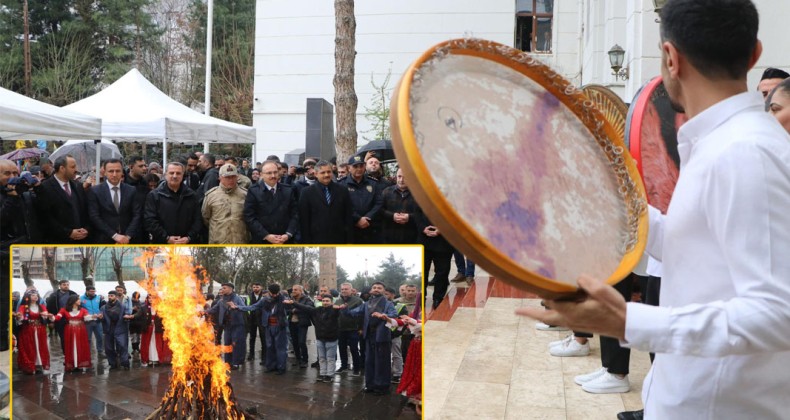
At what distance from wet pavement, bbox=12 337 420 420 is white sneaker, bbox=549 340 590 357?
3.17m

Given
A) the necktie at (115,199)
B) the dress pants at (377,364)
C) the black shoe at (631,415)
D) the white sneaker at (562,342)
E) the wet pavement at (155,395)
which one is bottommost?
the black shoe at (631,415)

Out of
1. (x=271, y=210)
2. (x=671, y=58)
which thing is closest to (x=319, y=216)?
(x=271, y=210)

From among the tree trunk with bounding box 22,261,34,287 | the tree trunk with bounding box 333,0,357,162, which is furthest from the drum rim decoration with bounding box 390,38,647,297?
the tree trunk with bounding box 333,0,357,162

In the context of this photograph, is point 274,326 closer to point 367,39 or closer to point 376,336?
point 376,336

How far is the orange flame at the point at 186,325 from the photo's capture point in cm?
290

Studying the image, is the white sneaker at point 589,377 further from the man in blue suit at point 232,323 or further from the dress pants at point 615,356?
the man in blue suit at point 232,323

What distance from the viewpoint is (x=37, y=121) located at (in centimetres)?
835

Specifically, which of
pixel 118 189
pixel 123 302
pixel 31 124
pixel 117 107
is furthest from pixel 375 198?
pixel 117 107

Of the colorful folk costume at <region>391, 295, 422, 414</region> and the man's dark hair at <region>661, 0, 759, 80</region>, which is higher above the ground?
the man's dark hair at <region>661, 0, 759, 80</region>

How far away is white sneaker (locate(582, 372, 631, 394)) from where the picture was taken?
15.6 ft

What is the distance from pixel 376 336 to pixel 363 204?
16.4 ft

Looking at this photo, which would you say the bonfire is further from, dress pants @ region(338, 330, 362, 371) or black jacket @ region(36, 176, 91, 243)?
black jacket @ region(36, 176, 91, 243)

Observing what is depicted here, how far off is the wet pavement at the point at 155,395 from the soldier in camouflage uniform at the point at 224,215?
12.7 ft

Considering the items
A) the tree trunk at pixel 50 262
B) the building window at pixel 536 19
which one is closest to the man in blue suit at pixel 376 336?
the tree trunk at pixel 50 262
